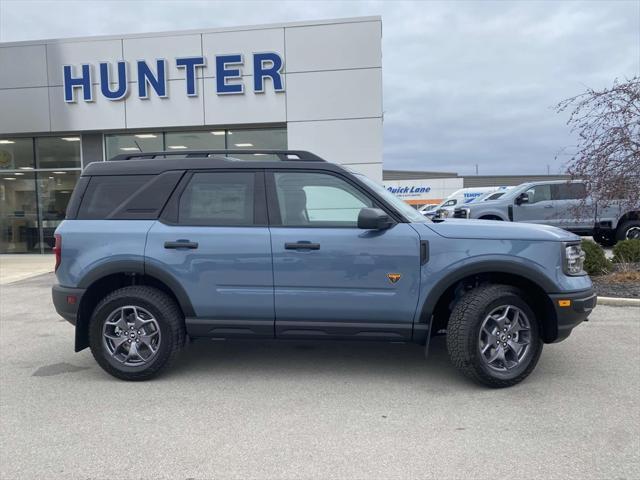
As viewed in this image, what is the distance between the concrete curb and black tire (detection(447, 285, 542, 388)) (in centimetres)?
373

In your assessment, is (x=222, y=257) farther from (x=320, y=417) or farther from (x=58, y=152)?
(x=58, y=152)

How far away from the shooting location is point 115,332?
4.25 metres

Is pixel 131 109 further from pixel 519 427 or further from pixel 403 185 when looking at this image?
pixel 403 185

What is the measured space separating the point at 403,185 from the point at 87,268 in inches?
1824

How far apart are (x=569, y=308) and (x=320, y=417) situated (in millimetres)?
2151

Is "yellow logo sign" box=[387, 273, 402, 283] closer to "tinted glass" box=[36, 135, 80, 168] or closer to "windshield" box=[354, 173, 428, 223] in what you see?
"windshield" box=[354, 173, 428, 223]

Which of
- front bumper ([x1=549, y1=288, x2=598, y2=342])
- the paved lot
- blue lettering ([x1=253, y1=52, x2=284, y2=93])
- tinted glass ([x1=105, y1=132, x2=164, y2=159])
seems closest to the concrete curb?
the paved lot

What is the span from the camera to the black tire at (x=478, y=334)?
3898 millimetres

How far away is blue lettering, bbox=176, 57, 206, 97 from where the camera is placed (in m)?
12.5

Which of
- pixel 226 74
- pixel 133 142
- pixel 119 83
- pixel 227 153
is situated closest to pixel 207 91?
pixel 226 74

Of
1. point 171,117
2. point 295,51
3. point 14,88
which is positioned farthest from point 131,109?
point 295,51

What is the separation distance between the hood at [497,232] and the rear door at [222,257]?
4.80 ft

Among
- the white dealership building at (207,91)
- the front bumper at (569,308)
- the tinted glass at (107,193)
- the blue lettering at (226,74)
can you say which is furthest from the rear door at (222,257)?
the blue lettering at (226,74)

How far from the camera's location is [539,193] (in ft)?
44.4
